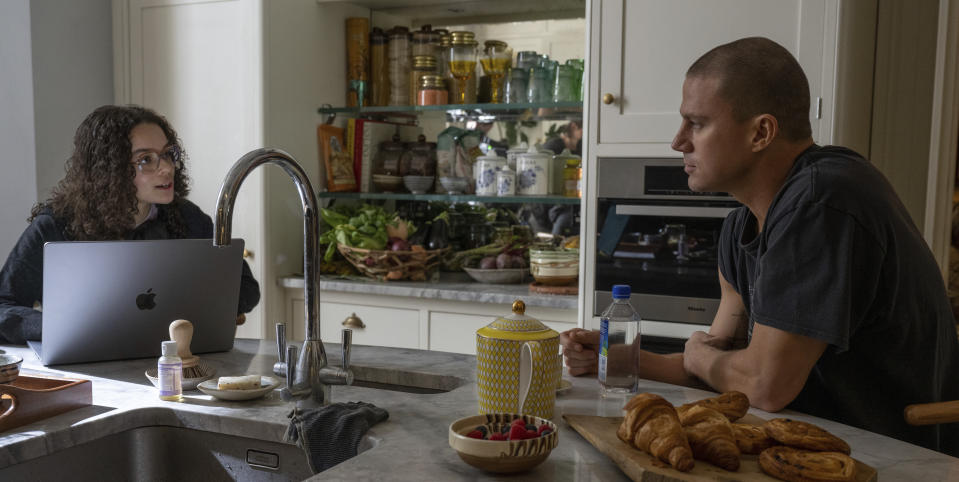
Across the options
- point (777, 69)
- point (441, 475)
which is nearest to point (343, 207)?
point (777, 69)

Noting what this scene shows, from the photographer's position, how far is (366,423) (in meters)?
1.38

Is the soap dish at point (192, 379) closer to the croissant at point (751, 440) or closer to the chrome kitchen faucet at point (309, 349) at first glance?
the chrome kitchen faucet at point (309, 349)

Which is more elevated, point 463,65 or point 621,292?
point 463,65

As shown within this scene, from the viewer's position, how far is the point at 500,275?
3387 millimetres

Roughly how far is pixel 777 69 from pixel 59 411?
1486 mm

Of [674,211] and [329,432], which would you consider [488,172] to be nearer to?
[674,211]

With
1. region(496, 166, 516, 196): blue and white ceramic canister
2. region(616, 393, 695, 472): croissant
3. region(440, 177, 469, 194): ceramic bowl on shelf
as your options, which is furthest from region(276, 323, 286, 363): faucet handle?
region(440, 177, 469, 194): ceramic bowl on shelf

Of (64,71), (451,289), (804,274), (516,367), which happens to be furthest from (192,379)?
(64,71)

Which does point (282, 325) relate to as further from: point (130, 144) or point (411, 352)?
point (130, 144)

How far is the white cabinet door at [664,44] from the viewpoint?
8.75 ft

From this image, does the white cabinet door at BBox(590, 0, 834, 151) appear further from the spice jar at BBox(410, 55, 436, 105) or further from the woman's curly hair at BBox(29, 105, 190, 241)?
the woman's curly hair at BBox(29, 105, 190, 241)

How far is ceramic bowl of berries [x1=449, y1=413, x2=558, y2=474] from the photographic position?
44.3 inches

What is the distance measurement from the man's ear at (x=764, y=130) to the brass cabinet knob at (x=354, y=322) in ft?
6.99

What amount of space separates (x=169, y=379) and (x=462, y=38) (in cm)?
231
